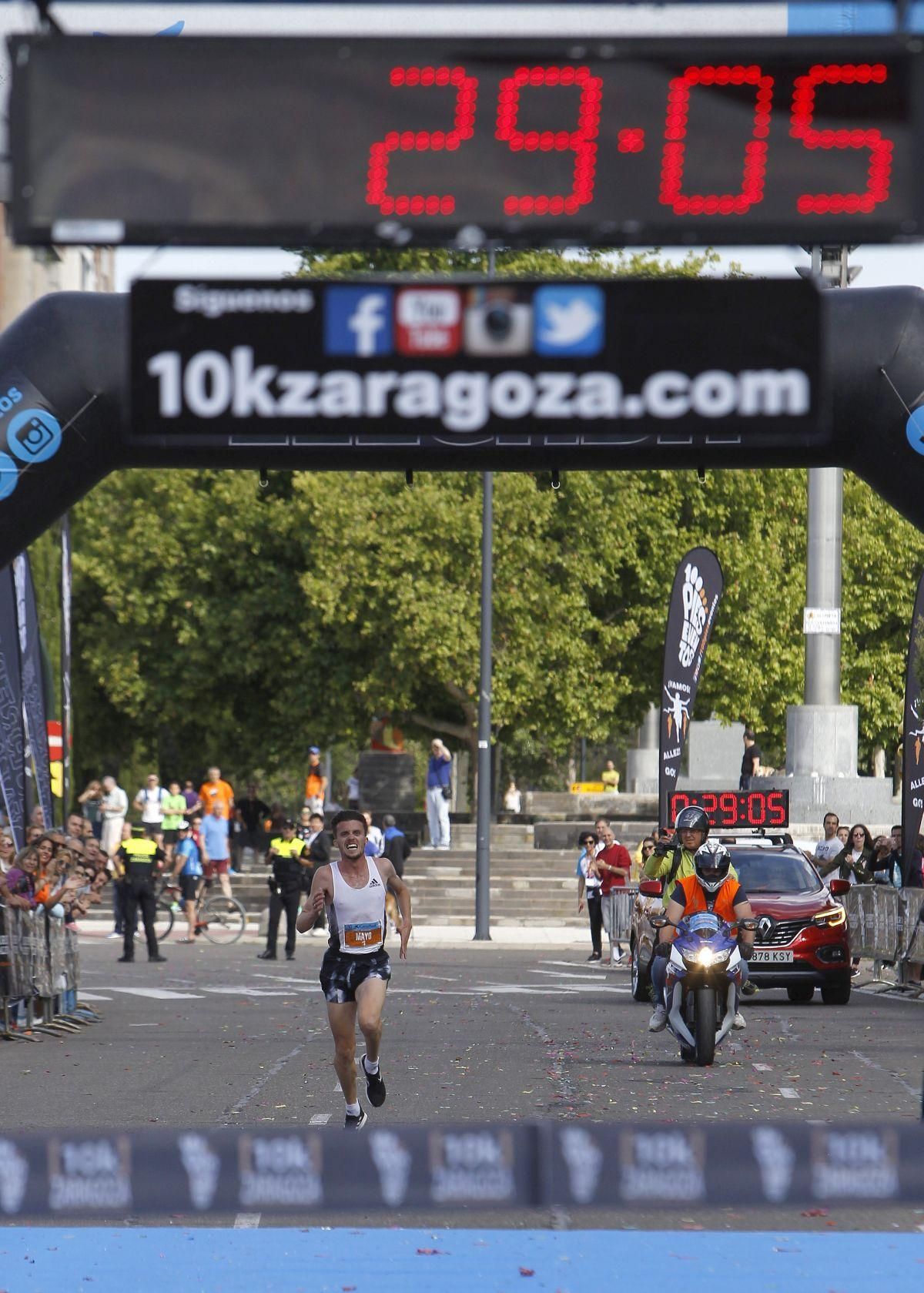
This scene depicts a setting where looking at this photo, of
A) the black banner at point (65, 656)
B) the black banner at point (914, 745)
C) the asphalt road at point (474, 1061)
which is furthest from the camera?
the black banner at point (65, 656)

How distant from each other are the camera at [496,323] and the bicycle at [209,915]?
24.1 m

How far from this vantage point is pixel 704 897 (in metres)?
16.9

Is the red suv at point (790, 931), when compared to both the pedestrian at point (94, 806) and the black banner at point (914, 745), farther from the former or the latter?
the pedestrian at point (94, 806)

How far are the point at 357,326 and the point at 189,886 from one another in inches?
977

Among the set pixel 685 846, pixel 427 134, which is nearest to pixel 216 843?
pixel 685 846

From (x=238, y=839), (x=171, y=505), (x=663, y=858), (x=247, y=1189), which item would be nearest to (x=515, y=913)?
(x=238, y=839)

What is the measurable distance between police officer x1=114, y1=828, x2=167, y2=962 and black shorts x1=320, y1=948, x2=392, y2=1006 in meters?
14.9

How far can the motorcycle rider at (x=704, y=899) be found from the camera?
16688 millimetres

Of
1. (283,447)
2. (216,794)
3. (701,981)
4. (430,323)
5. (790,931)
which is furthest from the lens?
(216,794)

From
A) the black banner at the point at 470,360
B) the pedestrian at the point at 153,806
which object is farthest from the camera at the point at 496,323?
the pedestrian at the point at 153,806

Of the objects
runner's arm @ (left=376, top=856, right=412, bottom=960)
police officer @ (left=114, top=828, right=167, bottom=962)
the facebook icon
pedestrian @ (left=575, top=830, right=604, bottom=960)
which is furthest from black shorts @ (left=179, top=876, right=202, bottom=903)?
the facebook icon

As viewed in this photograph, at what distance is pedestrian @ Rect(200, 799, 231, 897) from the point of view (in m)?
37.0

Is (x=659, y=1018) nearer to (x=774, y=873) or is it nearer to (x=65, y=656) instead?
(x=774, y=873)

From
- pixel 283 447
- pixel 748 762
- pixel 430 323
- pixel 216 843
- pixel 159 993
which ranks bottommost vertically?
pixel 159 993
